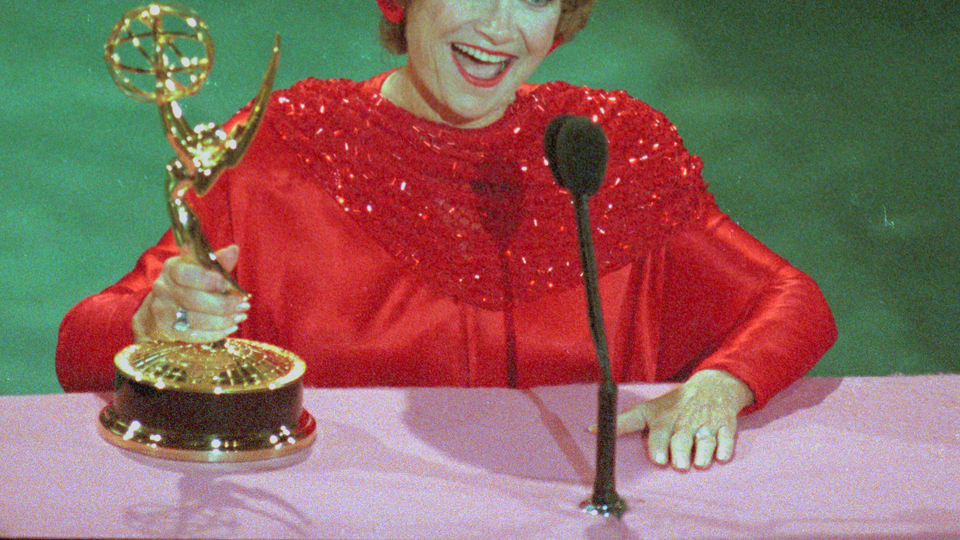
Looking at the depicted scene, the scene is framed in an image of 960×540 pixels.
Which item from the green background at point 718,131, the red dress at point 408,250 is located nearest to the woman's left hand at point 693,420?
the red dress at point 408,250

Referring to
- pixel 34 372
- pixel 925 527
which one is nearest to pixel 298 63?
pixel 34 372

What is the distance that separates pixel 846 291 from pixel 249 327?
1.21 metres

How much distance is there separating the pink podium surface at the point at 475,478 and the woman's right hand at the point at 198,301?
117 millimetres

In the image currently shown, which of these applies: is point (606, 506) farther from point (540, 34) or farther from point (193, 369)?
point (540, 34)

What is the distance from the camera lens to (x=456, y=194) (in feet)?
4.63

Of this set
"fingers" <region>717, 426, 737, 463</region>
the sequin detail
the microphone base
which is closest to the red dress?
the sequin detail

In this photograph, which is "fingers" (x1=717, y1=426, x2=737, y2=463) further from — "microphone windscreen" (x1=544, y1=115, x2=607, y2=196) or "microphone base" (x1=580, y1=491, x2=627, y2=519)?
"microphone windscreen" (x1=544, y1=115, x2=607, y2=196)

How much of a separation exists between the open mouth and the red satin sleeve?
351mm

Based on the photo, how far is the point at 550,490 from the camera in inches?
34.5

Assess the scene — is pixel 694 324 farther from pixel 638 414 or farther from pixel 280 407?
pixel 280 407

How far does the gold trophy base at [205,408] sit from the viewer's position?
891 mm

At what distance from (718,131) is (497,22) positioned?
81 centimetres

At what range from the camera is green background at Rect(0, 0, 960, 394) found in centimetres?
175

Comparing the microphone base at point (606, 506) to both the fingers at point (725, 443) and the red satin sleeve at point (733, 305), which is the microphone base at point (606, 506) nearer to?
the fingers at point (725, 443)
